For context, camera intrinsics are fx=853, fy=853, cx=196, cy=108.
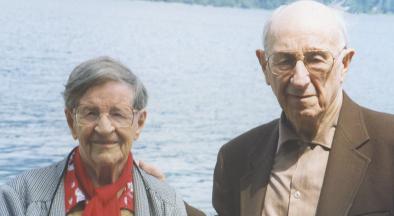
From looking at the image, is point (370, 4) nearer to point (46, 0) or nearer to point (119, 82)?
point (46, 0)

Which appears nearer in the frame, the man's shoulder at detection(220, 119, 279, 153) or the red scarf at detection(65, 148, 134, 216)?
the red scarf at detection(65, 148, 134, 216)

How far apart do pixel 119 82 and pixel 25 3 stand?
326 ft

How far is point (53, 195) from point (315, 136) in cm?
92

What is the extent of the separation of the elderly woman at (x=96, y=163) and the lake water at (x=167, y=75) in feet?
1.64

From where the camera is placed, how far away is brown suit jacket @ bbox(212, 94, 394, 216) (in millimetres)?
2885

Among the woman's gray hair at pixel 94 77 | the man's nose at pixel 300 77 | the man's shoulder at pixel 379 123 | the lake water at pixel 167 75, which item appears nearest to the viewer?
the woman's gray hair at pixel 94 77

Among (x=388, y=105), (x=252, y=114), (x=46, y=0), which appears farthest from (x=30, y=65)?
(x=46, y=0)

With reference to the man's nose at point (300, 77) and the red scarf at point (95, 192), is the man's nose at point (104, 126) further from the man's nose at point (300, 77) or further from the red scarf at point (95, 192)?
the man's nose at point (300, 77)

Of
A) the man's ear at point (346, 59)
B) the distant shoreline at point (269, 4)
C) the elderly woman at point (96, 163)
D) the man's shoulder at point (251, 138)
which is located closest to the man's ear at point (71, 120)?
the elderly woman at point (96, 163)

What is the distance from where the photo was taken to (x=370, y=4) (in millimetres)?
77250

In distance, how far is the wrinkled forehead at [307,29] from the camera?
2.84 meters

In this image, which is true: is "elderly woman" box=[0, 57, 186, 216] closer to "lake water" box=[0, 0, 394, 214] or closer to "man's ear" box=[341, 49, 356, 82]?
"lake water" box=[0, 0, 394, 214]

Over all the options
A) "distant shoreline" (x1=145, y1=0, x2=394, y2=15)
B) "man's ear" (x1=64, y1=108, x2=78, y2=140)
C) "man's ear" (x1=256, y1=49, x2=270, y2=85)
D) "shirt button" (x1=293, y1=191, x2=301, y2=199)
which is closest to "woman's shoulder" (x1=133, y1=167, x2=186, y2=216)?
"man's ear" (x1=64, y1=108, x2=78, y2=140)

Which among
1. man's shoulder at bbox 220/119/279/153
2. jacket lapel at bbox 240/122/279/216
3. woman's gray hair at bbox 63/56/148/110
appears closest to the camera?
woman's gray hair at bbox 63/56/148/110
